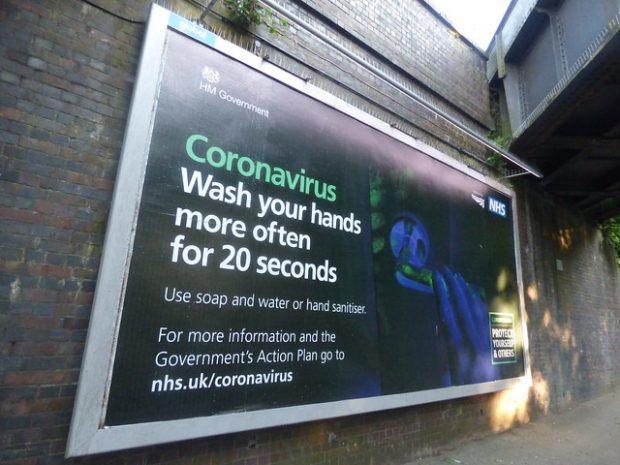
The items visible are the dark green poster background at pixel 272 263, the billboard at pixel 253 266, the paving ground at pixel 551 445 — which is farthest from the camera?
the paving ground at pixel 551 445

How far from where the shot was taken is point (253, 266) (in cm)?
329

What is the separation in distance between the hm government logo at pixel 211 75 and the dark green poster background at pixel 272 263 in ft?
0.04

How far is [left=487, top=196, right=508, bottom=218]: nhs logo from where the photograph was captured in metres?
6.45

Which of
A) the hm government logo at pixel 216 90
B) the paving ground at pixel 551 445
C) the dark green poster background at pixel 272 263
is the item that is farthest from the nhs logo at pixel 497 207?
the hm government logo at pixel 216 90

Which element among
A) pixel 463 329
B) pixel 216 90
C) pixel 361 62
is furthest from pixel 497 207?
pixel 216 90

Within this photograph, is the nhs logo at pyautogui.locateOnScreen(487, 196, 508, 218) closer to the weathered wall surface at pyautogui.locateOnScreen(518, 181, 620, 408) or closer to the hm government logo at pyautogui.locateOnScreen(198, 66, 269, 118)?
the weathered wall surface at pyautogui.locateOnScreen(518, 181, 620, 408)

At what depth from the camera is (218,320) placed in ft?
9.90

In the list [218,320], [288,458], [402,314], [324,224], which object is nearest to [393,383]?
[402,314]

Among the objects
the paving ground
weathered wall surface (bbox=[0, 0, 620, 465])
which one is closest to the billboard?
weathered wall surface (bbox=[0, 0, 620, 465])

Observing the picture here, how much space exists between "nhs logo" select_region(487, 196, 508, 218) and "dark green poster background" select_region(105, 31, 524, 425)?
1634 mm

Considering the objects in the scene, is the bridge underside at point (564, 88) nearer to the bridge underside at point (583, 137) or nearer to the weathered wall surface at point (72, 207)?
the bridge underside at point (583, 137)

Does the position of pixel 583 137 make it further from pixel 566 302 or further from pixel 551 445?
pixel 551 445

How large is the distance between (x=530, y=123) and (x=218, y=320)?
631 cm

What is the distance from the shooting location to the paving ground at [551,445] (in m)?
4.85
